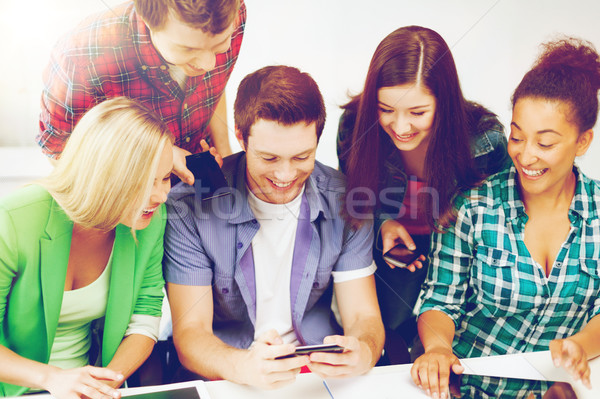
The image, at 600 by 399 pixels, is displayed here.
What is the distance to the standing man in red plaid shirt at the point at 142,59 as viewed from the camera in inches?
Answer: 55.1

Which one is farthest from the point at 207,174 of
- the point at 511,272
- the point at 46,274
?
the point at 511,272

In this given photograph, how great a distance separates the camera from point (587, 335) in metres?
→ 1.47

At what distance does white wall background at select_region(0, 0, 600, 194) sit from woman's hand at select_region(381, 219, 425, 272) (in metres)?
0.27

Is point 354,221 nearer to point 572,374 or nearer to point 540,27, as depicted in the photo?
point 572,374

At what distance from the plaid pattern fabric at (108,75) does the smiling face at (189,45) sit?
0.07 ft

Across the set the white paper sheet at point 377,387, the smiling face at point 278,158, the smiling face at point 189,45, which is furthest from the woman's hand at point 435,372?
the smiling face at point 189,45

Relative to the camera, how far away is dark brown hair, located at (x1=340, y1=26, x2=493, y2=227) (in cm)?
154

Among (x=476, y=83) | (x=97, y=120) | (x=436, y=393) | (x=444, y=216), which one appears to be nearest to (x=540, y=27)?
(x=476, y=83)

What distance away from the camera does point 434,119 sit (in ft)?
5.22

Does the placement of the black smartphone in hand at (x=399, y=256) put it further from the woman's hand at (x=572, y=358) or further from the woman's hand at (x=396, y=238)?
the woman's hand at (x=572, y=358)

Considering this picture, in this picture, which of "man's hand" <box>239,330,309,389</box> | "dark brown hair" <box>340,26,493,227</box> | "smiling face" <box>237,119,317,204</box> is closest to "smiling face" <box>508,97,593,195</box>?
"dark brown hair" <box>340,26,493,227</box>

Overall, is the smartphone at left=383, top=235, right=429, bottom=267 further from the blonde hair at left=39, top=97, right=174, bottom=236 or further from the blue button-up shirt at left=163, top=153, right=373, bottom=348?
the blonde hair at left=39, top=97, right=174, bottom=236

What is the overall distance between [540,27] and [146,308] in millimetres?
1537

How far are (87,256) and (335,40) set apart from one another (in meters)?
0.96
